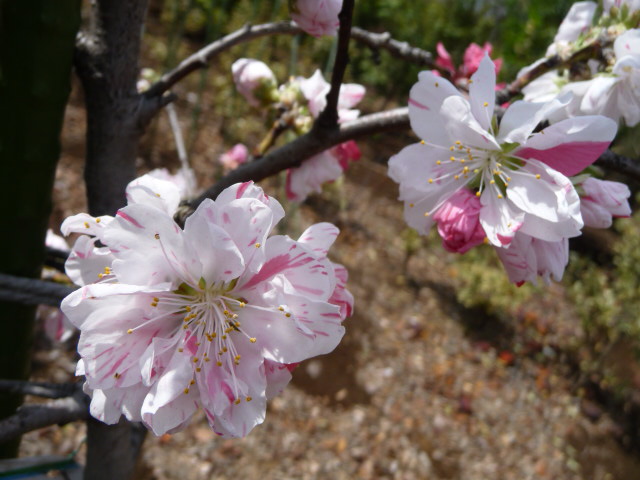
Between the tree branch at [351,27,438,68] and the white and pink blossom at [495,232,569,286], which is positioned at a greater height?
the tree branch at [351,27,438,68]

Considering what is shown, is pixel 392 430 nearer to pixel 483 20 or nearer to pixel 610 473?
pixel 610 473

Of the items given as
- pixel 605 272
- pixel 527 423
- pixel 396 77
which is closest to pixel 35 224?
pixel 527 423

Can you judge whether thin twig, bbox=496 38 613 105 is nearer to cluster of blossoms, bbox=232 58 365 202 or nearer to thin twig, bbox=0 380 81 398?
cluster of blossoms, bbox=232 58 365 202

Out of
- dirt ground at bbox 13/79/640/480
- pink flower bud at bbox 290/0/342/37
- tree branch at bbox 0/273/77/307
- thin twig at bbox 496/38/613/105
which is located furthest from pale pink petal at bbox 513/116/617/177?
dirt ground at bbox 13/79/640/480

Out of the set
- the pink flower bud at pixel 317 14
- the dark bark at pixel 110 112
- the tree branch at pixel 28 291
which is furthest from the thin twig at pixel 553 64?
the tree branch at pixel 28 291

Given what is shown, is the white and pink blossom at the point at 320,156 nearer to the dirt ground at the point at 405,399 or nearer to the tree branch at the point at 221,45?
the tree branch at the point at 221,45

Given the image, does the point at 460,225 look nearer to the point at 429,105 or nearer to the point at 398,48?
the point at 429,105
